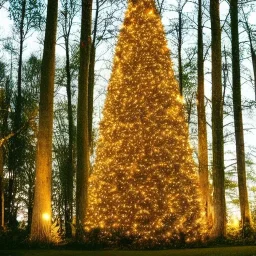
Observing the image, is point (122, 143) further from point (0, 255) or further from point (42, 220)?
point (0, 255)

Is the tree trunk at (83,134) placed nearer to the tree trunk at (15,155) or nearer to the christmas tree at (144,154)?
the christmas tree at (144,154)

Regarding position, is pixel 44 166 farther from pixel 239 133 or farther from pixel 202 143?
pixel 239 133

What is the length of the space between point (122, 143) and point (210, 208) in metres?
5.96

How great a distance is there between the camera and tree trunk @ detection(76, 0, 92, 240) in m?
13.6

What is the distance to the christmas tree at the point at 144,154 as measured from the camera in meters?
11.1

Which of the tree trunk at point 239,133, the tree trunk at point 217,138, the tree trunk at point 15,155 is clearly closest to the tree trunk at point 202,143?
the tree trunk at point 239,133

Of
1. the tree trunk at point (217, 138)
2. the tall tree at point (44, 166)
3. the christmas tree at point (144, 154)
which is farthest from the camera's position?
the tree trunk at point (217, 138)

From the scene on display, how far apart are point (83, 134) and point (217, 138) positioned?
179 inches

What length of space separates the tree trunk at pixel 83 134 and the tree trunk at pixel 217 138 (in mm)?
4311

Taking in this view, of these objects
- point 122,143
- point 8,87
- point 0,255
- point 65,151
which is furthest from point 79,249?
point 65,151

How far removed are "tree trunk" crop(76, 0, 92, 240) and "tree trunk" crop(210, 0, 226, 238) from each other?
4311mm

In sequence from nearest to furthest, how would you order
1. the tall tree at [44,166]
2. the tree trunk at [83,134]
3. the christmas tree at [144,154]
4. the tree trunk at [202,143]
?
1. the christmas tree at [144,154]
2. the tall tree at [44,166]
3. the tree trunk at [83,134]
4. the tree trunk at [202,143]

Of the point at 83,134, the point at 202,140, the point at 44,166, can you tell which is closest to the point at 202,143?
the point at 202,140

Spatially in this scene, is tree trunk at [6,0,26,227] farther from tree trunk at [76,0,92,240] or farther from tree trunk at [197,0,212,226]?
tree trunk at [197,0,212,226]
